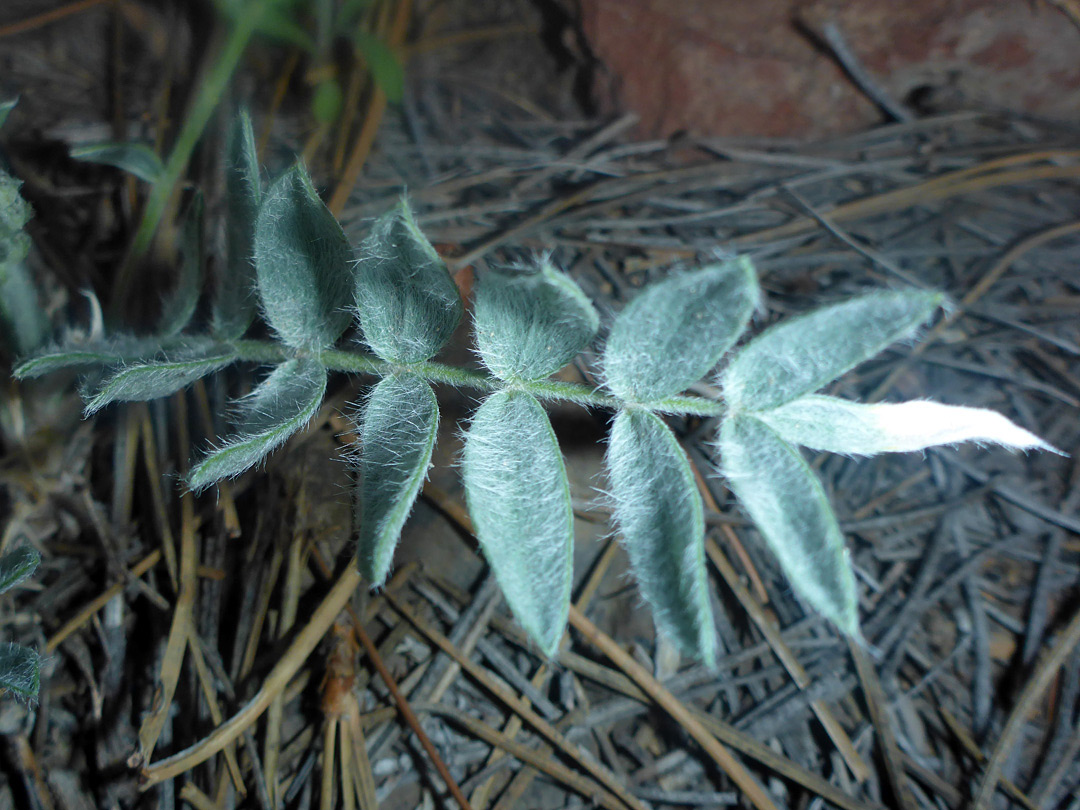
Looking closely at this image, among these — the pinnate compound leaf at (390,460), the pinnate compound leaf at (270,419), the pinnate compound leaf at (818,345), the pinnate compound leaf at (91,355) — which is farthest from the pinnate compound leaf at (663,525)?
the pinnate compound leaf at (91,355)

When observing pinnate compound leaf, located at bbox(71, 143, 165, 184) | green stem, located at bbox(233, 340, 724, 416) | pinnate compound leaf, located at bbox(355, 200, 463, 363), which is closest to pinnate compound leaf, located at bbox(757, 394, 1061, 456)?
green stem, located at bbox(233, 340, 724, 416)

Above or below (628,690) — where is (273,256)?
above

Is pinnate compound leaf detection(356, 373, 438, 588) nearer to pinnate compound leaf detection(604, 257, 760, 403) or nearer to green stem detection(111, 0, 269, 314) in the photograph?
pinnate compound leaf detection(604, 257, 760, 403)

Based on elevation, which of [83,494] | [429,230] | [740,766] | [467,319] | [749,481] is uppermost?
[429,230]

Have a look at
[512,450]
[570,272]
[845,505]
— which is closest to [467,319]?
[570,272]

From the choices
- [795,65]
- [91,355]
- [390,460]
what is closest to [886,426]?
[390,460]

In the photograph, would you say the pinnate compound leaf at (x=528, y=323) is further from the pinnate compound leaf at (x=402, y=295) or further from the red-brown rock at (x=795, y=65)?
the red-brown rock at (x=795, y=65)

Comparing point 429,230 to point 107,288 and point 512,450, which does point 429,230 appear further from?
point 512,450
